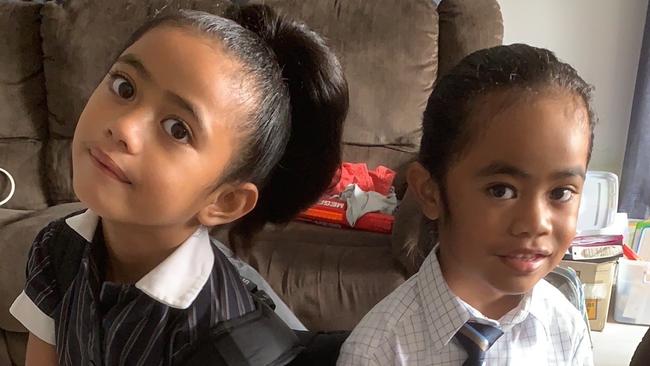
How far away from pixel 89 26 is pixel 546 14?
177 centimetres

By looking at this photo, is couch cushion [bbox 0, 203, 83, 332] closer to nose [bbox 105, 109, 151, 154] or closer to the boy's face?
nose [bbox 105, 109, 151, 154]

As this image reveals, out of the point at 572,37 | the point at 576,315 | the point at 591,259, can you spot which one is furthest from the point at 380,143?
the point at 576,315

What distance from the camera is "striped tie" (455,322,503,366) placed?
988 millimetres

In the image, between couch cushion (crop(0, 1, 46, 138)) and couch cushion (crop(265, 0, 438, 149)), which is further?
couch cushion (crop(0, 1, 46, 138))

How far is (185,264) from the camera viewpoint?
1.02m

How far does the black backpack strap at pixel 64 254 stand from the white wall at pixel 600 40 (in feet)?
7.37

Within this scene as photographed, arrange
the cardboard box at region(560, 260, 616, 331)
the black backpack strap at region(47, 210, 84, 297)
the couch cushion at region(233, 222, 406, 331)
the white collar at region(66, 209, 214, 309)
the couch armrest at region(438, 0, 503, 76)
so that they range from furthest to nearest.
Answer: the couch armrest at region(438, 0, 503, 76) → the cardboard box at region(560, 260, 616, 331) → the couch cushion at region(233, 222, 406, 331) → the black backpack strap at region(47, 210, 84, 297) → the white collar at region(66, 209, 214, 309)

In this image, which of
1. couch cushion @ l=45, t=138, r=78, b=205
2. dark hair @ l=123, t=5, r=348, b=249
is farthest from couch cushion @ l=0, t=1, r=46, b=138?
dark hair @ l=123, t=5, r=348, b=249

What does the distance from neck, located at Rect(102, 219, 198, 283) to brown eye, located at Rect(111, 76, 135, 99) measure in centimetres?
19

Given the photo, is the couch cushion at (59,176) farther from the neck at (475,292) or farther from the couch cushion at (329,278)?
the neck at (475,292)

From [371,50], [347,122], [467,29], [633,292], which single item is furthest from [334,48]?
[633,292]

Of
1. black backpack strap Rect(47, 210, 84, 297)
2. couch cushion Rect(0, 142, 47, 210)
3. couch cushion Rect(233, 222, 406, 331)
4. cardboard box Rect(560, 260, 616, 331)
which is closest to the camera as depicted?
black backpack strap Rect(47, 210, 84, 297)

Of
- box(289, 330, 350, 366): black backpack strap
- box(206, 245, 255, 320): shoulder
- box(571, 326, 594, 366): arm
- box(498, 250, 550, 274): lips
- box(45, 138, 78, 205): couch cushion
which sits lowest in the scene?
box(45, 138, 78, 205): couch cushion

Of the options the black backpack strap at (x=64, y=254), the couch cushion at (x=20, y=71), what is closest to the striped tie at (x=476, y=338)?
the black backpack strap at (x=64, y=254)
